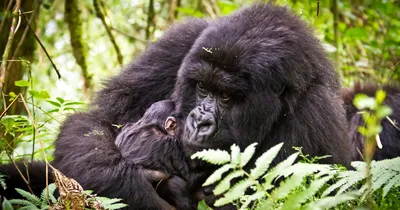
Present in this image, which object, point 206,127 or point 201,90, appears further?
point 201,90

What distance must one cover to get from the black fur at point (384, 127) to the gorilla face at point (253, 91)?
1527mm

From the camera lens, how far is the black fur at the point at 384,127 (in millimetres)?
5094

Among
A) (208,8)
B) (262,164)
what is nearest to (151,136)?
(262,164)

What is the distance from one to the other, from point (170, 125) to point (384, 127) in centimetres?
252

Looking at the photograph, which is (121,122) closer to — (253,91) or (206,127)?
(206,127)

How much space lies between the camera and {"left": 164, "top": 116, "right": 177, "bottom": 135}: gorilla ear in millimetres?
3541

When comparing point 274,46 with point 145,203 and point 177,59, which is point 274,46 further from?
point 145,203

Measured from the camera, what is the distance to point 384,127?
5230mm

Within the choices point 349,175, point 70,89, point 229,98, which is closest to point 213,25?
point 229,98

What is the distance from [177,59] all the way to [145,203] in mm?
1126

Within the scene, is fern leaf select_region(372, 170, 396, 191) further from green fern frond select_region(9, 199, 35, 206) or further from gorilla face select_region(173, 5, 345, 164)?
green fern frond select_region(9, 199, 35, 206)

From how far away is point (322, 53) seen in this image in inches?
152

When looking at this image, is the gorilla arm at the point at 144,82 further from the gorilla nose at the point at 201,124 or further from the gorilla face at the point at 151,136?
the gorilla nose at the point at 201,124

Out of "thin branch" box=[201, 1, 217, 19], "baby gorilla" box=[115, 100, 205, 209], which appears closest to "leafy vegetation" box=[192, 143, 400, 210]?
"baby gorilla" box=[115, 100, 205, 209]
